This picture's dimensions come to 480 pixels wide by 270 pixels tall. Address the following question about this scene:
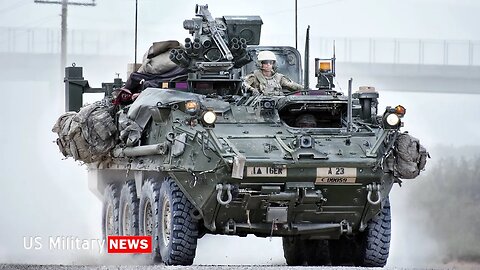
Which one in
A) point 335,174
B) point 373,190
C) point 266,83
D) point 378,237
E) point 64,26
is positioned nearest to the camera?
point 335,174

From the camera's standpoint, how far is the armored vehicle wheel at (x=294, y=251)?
26750mm

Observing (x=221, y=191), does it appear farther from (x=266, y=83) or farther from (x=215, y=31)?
(x=215, y=31)

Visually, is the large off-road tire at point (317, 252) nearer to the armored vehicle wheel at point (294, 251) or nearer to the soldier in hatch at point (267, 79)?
the armored vehicle wheel at point (294, 251)

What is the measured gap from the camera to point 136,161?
25625 millimetres

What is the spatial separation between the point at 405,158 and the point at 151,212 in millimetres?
3497

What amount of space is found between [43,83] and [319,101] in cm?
2090

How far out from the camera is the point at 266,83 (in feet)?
87.1

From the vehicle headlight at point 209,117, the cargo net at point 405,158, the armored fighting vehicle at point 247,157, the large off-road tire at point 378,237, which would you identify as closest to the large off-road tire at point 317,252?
the armored fighting vehicle at point 247,157

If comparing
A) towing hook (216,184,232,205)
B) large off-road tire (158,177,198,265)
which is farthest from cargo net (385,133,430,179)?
large off-road tire (158,177,198,265)

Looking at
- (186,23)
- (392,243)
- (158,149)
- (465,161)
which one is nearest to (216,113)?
(158,149)

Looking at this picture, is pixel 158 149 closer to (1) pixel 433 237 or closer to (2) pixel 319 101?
(2) pixel 319 101

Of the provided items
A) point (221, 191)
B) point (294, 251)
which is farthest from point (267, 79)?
point (221, 191)

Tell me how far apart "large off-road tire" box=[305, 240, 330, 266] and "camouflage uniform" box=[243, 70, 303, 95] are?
80.5 inches

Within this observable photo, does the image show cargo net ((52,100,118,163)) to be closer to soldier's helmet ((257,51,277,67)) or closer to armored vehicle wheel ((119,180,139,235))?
armored vehicle wheel ((119,180,139,235))
